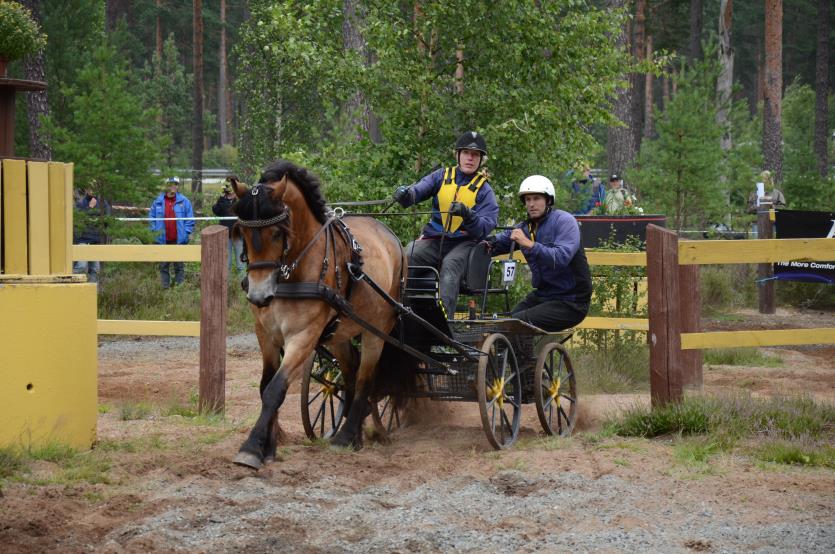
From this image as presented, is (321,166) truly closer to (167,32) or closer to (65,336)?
(65,336)

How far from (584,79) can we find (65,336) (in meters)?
6.91

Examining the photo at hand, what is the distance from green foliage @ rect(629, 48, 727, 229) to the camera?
2056 cm

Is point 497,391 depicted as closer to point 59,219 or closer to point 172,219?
point 59,219

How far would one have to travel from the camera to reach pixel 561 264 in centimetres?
858

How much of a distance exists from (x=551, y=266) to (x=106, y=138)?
35.9ft

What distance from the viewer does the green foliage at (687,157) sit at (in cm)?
2056

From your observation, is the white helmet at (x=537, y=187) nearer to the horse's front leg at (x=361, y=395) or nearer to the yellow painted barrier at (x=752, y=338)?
the yellow painted barrier at (x=752, y=338)

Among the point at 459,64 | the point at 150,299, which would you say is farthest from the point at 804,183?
the point at 150,299

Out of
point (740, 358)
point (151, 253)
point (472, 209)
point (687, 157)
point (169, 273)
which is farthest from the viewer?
point (687, 157)

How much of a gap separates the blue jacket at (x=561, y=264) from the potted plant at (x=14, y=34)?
3.87 m

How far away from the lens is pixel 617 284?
41.6 feet

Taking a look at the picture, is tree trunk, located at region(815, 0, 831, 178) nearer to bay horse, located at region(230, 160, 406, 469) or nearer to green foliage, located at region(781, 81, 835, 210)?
green foliage, located at region(781, 81, 835, 210)

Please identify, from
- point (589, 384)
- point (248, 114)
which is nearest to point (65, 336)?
point (589, 384)

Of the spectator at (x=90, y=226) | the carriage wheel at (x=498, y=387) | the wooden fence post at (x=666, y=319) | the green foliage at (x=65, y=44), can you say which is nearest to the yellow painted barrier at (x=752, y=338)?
the wooden fence post at (x=666, y=319)
